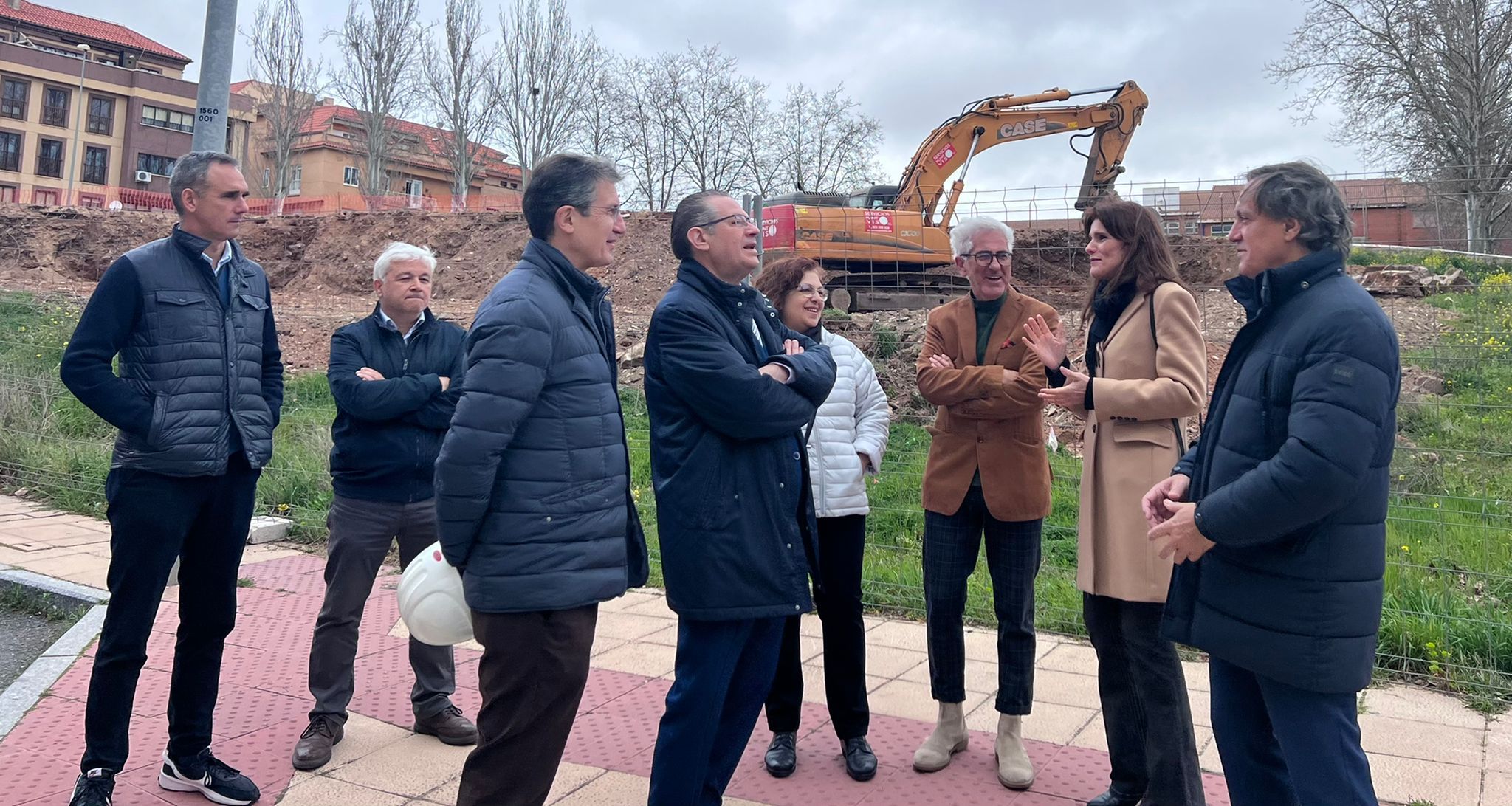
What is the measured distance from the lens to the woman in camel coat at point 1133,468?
124 inches

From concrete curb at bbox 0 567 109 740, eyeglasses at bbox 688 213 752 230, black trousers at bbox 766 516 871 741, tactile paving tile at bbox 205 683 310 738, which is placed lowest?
concrete curb at bbox 0 567 109 740

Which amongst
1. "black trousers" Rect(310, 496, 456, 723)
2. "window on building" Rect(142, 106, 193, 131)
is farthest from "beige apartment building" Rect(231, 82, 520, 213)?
"black trousers" Rect(310, 496, 456, 723)

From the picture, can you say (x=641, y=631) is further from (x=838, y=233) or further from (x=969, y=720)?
(x=838, y=233)

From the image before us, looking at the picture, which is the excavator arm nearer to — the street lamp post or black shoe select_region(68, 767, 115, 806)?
black shoe select_region(68, 767, 115, 806)

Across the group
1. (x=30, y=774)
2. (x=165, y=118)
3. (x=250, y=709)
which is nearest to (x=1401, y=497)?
(x=250, y=709)

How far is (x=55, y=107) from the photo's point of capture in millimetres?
56625

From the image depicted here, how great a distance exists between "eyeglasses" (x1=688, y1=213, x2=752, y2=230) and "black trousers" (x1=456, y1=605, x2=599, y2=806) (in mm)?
1194

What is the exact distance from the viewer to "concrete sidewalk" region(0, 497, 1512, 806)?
362cm

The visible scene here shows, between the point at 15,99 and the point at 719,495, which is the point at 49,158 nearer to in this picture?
the point at 15,99

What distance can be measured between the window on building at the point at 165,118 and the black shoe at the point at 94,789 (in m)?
64.7

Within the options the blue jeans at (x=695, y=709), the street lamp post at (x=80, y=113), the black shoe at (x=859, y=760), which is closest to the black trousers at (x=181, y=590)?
the blue jeans at (x=695, y=709)

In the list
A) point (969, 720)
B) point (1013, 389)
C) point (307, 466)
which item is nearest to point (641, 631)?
point (969, 720)

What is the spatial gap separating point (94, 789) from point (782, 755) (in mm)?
2252

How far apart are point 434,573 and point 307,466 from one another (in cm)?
696
